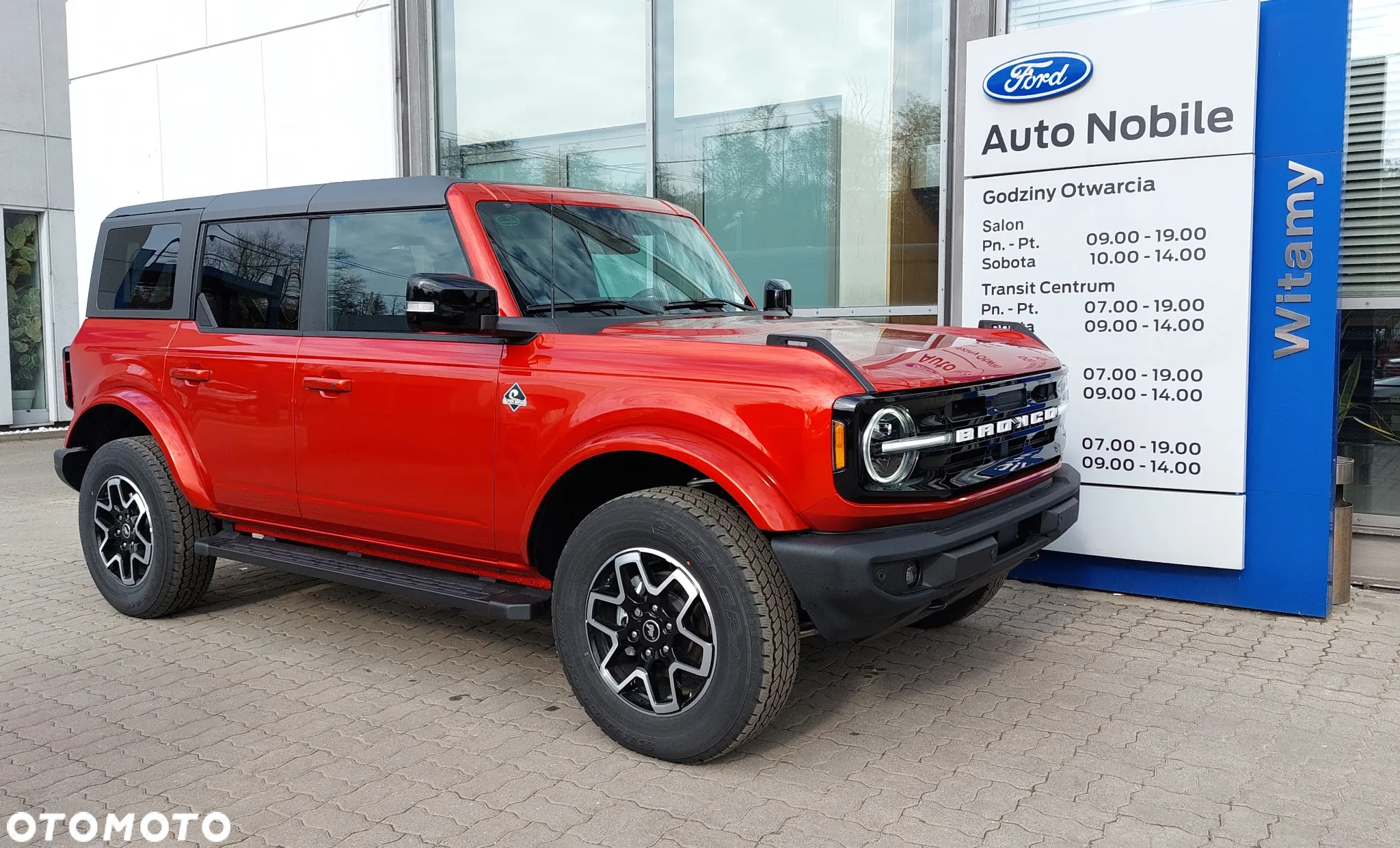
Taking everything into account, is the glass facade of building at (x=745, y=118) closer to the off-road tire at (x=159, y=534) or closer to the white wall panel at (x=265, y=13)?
the white wall panel at (x=265, y=13)

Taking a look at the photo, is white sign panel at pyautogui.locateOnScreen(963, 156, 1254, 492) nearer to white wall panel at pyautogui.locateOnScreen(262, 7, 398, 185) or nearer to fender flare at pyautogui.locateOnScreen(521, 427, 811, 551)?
fender flare at pyautogui.locateOnScreen(521, 427, 811, 551)

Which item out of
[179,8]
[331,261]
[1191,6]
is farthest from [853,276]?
[179,8]

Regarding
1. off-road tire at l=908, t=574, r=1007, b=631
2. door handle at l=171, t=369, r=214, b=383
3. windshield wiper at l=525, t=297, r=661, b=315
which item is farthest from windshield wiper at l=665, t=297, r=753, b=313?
door handle at l=171, t=369, r=214, b=383

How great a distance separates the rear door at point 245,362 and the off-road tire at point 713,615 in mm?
1684

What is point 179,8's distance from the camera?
11.6 metres

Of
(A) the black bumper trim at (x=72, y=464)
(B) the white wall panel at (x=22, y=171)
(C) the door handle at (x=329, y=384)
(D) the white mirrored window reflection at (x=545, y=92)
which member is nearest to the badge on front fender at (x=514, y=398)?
(C) the door handle at (x=329, y=384)

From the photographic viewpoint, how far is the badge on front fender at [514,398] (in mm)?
3936

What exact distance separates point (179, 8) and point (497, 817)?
11.1 m

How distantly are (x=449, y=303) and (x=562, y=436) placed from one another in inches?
23.5

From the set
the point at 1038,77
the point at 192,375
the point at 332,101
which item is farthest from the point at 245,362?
the point at 332,101

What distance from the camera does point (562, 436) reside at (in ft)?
12.5

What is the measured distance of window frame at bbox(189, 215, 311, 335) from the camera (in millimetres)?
4727

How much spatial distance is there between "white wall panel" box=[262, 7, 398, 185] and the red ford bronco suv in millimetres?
4866

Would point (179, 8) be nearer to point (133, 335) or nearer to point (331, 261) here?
point (133, 335)
